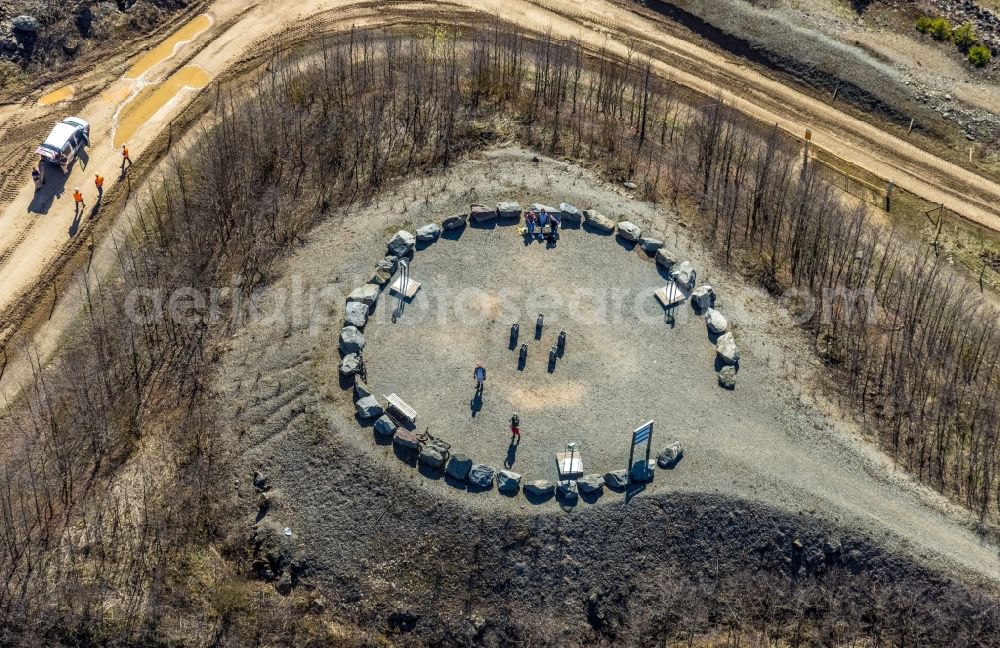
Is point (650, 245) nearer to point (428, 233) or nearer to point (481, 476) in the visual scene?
point (428, 233)

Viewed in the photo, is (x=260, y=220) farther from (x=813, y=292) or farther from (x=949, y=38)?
(x=949, y=38)

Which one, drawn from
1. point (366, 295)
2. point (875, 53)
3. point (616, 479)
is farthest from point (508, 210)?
point (875, 53)

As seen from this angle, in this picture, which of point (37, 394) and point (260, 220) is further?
point (260, 220)

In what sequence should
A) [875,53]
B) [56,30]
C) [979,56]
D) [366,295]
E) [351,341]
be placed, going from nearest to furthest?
[351,341] < [366,295] < [56,30] < [979,56] < [875,53]

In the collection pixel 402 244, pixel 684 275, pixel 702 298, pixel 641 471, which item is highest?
pixel 402 244

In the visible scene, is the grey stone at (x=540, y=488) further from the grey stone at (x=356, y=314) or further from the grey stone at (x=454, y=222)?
the grey stone at (x=454, y=222)

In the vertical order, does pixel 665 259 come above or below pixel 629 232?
below

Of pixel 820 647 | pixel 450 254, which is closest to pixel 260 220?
pixel 450 254

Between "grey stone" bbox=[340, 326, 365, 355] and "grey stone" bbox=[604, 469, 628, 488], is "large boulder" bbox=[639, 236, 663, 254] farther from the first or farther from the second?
"grey stone" bbox=[340, 326, 365, 355]
